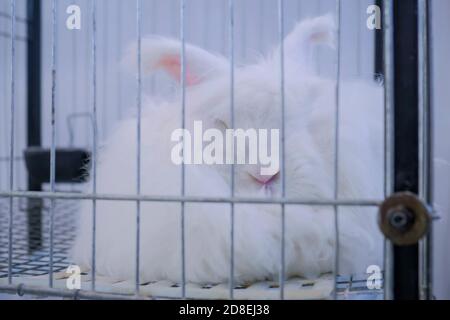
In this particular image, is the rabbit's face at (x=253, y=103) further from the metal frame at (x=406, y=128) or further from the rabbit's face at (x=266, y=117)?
the metal frame at (x=406, y=128)

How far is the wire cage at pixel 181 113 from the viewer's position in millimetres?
→ 626

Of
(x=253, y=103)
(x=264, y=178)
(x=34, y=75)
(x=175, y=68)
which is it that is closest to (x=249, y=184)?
(x=264, y=178)

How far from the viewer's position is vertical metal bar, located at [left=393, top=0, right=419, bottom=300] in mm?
621

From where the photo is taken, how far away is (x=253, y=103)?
0.88 m

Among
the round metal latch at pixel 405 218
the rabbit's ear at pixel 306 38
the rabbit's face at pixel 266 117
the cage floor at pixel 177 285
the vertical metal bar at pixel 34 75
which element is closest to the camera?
the round metal latch at pixel 405 218

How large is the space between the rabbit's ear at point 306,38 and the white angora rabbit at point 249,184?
0.03 meters

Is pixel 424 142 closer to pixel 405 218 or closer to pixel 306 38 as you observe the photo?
pixel 405 218

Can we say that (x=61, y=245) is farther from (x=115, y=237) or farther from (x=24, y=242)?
(x=115, y=237)

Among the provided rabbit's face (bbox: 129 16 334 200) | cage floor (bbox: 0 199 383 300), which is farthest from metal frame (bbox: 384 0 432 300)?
rabbit's face (bbox: 129 16 334 200)

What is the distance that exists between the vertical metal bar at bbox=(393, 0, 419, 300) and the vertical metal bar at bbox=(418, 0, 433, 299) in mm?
14

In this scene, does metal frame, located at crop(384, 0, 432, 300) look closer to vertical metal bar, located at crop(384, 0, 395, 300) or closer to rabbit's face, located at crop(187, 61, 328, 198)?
vertical metal bar, located at crop(384, 0, 395, 300)

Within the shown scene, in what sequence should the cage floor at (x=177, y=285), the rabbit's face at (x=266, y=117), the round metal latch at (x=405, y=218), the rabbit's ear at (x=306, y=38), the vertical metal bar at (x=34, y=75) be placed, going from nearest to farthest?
the round metal latch at (x=405, y=218) → the cage floor at (x=177, y=285) → the rabbit's face at (x=266, y=117) → the rabbit's ear at (x=306, y=38) → the vertical metal bar at (x=34, y=75)

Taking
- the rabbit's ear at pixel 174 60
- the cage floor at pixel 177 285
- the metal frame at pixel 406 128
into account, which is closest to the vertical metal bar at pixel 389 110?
the metal frame at pixel 406 128

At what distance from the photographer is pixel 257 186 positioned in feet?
2.85
